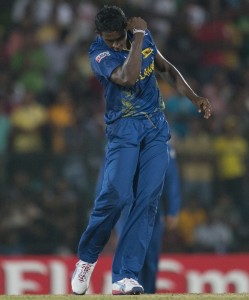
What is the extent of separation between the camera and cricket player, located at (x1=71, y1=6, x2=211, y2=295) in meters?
7.74

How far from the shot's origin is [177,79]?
324 inches

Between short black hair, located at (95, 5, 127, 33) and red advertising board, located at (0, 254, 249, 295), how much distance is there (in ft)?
15.5

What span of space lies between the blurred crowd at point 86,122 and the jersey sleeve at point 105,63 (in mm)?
4885

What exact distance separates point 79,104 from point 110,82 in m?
6.60

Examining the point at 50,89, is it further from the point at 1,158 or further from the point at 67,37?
the point at 1,158

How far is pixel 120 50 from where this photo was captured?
777cm

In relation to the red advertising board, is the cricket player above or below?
above

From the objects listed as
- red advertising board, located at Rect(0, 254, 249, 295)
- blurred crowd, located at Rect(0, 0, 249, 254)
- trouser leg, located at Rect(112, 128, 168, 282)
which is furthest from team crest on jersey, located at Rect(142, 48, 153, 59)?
blurred crowd, located at Rect(0, 0, 249, 254)

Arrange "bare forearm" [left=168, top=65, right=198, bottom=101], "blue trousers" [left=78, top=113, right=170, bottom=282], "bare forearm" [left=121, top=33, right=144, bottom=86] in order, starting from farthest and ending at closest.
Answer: "bare forearm" [left=168, top=65, right=198, bottom=101] → "blue trousers" [left=78, top=113, right=170, bottom=282] → "bare forearm" [left=121, top=33, right=144, bottom=86]

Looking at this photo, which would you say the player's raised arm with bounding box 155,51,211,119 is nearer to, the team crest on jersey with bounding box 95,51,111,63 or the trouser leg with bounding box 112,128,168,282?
the trouser leg with bounding box 112,128,168,282

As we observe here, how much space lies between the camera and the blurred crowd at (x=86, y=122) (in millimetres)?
12734

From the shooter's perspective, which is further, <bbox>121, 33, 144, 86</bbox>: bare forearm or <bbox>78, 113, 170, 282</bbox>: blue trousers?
<bbox>78, 113, 170, 282</bbox>: blue trousers

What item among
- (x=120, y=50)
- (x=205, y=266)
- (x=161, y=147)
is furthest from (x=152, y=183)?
(x=205, y=266)

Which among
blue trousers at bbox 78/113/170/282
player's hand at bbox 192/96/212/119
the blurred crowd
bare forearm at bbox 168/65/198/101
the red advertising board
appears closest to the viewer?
blue trousers at bbox 78/113/170/282
